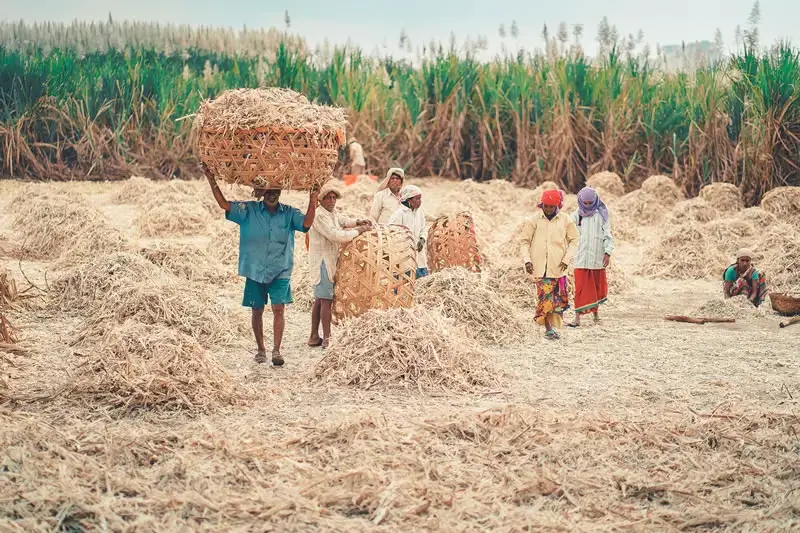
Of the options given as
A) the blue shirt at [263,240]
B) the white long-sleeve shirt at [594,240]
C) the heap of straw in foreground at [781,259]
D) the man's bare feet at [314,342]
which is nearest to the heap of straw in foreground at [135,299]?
the man's bare feet at [314,342]

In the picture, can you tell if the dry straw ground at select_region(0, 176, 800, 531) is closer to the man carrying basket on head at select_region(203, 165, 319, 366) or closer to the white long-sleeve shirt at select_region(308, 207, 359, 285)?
the man carrying basket on head at select_region(203, 165, 319, 366)

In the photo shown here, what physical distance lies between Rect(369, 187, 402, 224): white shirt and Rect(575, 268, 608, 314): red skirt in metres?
1.70

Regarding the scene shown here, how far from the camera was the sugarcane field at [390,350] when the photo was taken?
4496 millimetres

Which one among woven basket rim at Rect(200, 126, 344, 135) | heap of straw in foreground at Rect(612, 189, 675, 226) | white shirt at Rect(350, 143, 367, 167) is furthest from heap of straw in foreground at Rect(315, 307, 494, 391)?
white shirt at Rect(350, 143, 367, 167)

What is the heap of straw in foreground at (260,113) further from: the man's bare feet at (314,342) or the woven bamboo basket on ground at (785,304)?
the woven bamboo basket on ground at (785,304)

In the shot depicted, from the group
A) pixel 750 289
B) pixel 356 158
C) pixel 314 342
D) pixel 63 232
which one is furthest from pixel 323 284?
pixel 356 158

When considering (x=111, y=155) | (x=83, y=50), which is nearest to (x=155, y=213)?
(x=111, y=155)

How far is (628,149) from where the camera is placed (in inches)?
742

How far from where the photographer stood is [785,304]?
891 cm

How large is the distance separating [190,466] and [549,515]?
165 cm

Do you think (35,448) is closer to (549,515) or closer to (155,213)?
(549,515)

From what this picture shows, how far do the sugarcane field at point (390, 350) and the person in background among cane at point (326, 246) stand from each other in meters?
0.02

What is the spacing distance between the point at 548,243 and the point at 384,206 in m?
1.56

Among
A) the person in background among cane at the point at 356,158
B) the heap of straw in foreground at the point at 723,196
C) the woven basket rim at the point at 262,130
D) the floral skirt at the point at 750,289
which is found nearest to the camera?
the woven basket rim at the point at 262,130
